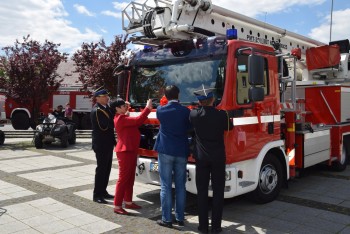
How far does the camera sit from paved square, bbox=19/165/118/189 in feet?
23.2

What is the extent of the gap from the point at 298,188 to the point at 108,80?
917 cm

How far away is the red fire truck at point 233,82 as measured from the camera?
15.9 ft

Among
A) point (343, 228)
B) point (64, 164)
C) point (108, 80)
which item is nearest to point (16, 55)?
point (108, 80)

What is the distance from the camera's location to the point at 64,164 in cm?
920

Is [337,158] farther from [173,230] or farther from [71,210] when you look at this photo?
[71,210]

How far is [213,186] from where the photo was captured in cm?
439

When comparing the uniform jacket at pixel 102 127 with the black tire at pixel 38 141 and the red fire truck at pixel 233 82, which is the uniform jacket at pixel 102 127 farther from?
the black tire at pixel 38 141

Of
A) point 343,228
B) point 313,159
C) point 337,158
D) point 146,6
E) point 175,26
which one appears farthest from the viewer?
point 337,158

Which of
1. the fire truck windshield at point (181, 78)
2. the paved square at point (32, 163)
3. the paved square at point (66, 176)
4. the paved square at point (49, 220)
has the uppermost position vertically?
the fire truck windshield at point (181, 78)

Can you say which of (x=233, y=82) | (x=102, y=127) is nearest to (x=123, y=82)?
(x=102, y=127)

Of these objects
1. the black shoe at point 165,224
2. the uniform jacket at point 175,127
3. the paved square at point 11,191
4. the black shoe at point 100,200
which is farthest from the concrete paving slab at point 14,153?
the uniform jacket at point 175,127

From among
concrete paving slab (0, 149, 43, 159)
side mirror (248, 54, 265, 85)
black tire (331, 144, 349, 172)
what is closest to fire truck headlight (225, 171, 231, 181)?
side mirror (248, 54, 265, 85)

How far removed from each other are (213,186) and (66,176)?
439 centimetres

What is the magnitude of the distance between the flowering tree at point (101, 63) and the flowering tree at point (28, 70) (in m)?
1.08
